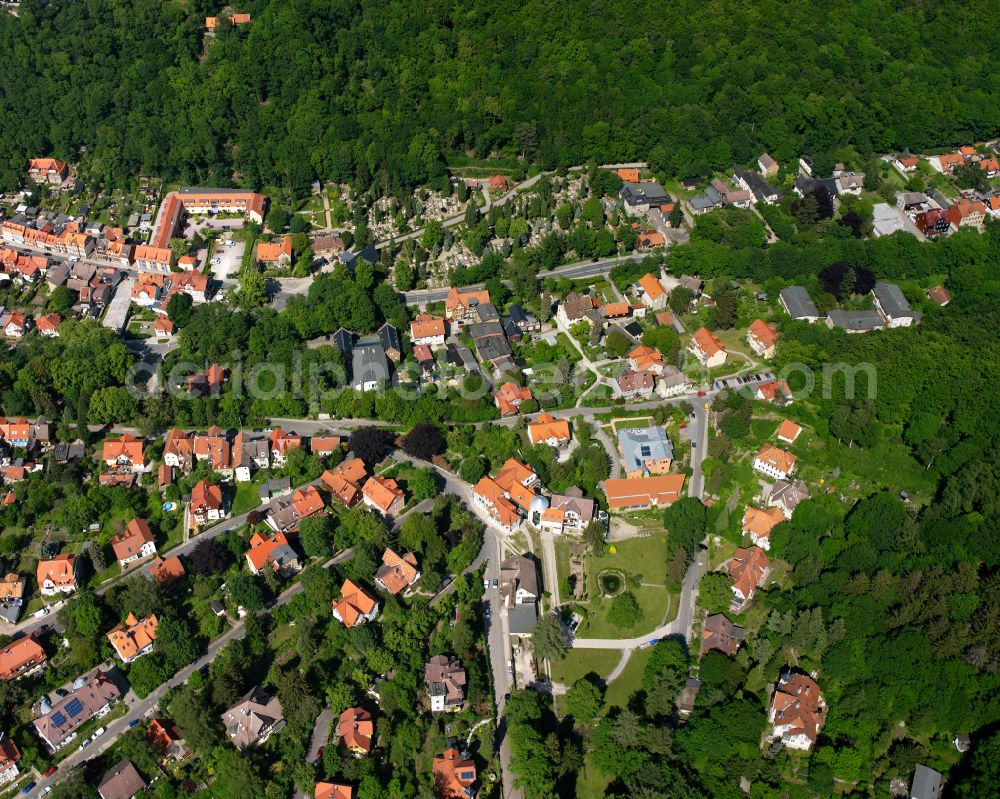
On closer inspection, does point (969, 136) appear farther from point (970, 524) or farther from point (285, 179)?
point (285, 179)

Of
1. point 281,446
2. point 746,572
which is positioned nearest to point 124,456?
point 281,446

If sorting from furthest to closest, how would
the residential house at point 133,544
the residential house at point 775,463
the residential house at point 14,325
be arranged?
the residential house at point 14,325 → the residential house at point 775,463 → the residential house at point 133,544

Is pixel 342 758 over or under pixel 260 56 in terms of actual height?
under

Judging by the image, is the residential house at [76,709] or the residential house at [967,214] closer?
the residential house at [76,709]

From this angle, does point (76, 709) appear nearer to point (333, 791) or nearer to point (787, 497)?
point (333, 791)

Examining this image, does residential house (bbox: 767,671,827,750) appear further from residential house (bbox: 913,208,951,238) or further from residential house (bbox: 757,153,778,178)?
residential house (bbox: 757,153,778,178)

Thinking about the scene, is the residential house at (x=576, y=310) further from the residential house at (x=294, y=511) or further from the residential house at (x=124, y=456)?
the residential house at (x=124, y=456)

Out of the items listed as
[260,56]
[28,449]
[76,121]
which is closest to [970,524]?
[28,449]

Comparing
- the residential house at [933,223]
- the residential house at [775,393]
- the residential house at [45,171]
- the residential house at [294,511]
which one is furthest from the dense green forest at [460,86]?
the residential house at [294,511]
